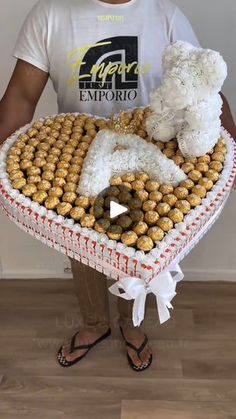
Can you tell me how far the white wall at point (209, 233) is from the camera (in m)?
1.31

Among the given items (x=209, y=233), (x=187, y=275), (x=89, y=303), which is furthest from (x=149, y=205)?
(x=187, y=275)

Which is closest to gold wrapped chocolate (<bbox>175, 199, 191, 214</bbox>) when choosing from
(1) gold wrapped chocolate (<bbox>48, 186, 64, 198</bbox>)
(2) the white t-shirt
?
(1) gold wrapped chocolate (<bbox>48, 186, 64, 198</bbox>)

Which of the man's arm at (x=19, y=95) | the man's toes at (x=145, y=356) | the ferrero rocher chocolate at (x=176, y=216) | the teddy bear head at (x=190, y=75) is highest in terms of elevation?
the teddy bear head at (x=190, y=75)

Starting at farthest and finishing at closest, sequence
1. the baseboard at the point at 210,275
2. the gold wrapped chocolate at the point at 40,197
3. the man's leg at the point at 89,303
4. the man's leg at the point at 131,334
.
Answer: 1. the baseboard at the point at 210,275
2. the man's leg at the point at 131,334
3. the man's leg at the point at 89,303
4. the gold wrapped chocolate at the point at 40,197

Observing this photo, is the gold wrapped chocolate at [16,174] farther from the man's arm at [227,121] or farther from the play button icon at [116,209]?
the man's arm at [227,121]

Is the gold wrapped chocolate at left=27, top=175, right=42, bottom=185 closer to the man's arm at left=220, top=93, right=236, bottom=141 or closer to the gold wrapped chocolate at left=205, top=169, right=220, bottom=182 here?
the gold wrapped chocolate at left=205, top=169, right=220, bottom=182

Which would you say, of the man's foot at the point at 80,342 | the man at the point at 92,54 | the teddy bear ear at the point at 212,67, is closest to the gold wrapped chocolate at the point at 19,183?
the man at the point at 92,54

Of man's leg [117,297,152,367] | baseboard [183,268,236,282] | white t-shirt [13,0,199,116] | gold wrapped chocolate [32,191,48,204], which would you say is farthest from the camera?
baseboard [183,268,236,282]

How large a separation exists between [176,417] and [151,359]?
7.7 inches

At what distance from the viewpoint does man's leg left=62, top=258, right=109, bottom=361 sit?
127cm

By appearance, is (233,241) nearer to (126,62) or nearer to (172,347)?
(172,347)

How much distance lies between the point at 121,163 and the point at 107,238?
0.61ft

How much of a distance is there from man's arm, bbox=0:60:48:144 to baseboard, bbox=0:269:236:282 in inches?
31.3

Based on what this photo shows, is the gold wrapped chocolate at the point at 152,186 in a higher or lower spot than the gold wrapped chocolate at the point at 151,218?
higher
